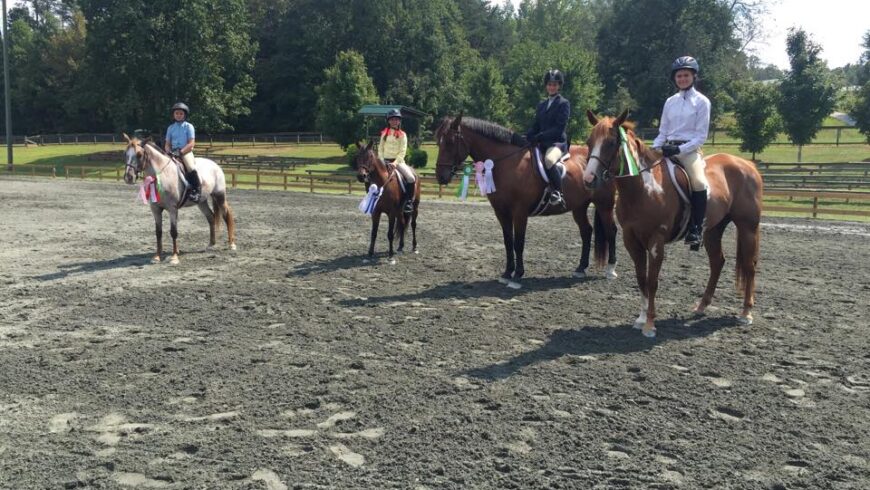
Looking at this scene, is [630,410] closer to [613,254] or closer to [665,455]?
[665,455]

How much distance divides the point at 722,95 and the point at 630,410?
60.8 m

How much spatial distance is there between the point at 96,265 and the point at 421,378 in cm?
882

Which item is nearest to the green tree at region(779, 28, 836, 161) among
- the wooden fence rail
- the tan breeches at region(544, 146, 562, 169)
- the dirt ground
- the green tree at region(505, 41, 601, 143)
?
the wooden fence rail

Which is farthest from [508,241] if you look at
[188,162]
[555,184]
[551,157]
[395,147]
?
[188,162]

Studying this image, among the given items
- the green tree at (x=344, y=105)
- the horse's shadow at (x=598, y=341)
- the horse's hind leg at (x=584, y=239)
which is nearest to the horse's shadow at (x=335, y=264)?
the horse's hind leg at (x=584, y=239)

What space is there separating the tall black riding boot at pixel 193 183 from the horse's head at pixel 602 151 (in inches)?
343

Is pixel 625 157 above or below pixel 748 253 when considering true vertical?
above

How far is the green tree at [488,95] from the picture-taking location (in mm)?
48875

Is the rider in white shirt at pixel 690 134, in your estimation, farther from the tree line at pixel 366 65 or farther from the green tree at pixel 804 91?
the green tree at pixel 804 91

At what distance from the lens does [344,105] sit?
48719 mm

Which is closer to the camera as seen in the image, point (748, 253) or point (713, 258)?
point (748, 253)

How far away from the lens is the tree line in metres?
46.4

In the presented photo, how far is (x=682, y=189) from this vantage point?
7.57 m

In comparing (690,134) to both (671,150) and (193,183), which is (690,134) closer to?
(671,150)
